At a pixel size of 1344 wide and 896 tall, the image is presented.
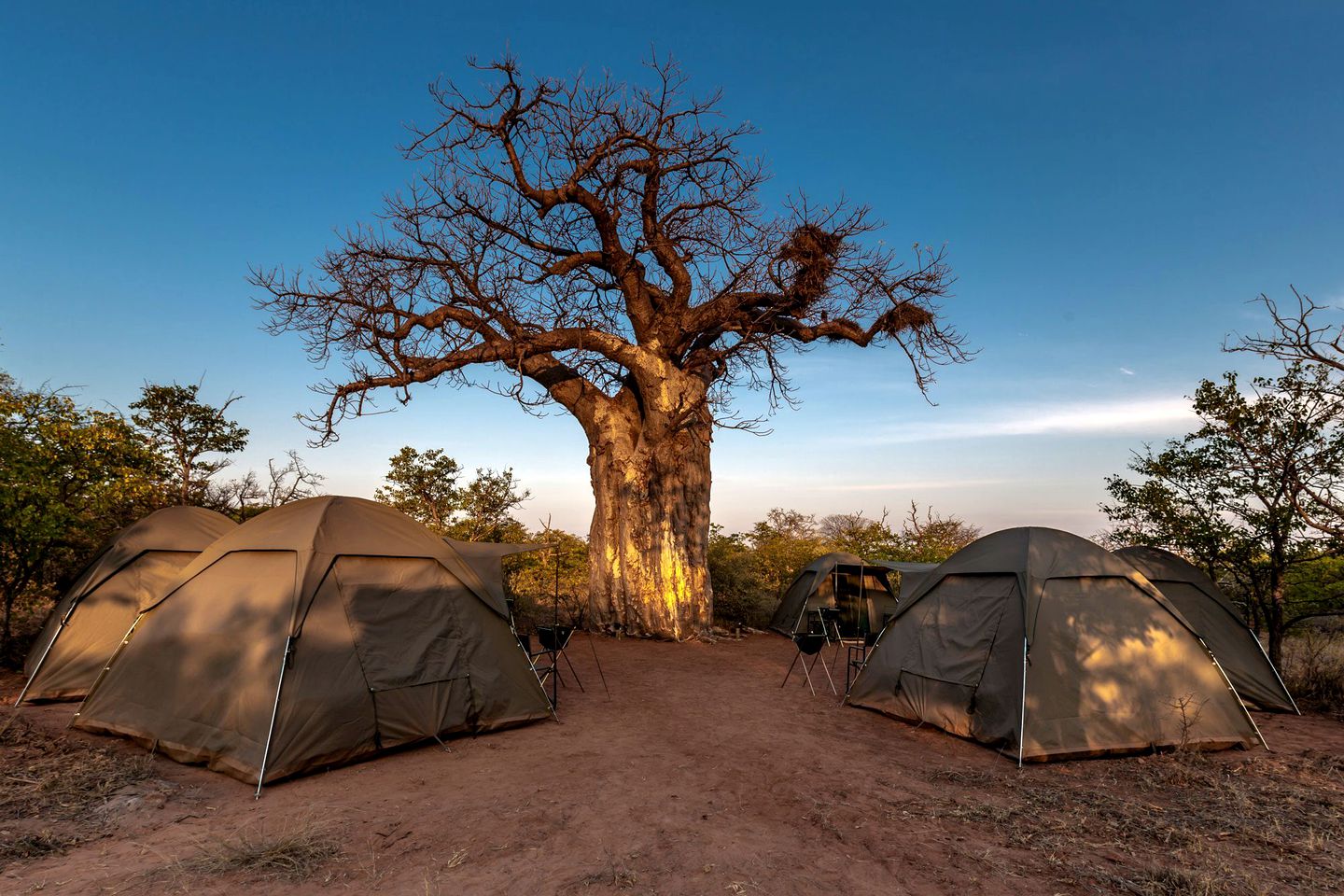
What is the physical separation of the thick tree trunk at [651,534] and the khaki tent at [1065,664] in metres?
7.02

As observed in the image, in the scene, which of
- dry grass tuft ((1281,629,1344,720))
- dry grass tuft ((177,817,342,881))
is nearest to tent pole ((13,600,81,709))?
dry grass tuft ((177,817,342,881))

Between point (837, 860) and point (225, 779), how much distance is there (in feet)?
16.8

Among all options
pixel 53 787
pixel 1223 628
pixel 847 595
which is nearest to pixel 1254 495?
pixel 1223 628

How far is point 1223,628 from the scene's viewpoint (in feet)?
28.6

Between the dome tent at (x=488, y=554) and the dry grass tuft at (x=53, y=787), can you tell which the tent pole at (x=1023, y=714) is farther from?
the dry grass tuft at (x=53, y=787)

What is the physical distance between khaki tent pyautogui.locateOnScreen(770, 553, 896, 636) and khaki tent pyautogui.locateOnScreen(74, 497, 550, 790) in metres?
8.80

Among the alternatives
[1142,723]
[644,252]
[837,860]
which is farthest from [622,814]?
[644,252]

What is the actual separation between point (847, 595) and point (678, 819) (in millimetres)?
10882

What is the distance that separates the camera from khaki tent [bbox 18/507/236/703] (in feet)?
25.4

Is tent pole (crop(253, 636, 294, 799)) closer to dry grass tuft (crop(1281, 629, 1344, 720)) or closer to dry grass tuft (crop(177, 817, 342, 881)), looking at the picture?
dry grass tuft (crop(177, 817, 342, 881))

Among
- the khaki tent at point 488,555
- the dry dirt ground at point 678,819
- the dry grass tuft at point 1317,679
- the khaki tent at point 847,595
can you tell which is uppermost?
the khaki tent at point 488,555

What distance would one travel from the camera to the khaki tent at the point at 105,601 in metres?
7.75

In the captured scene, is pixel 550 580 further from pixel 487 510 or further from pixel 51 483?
pixel 51 483

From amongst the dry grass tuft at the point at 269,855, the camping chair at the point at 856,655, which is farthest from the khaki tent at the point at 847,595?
the dry grass tuft at the point at 269,855
